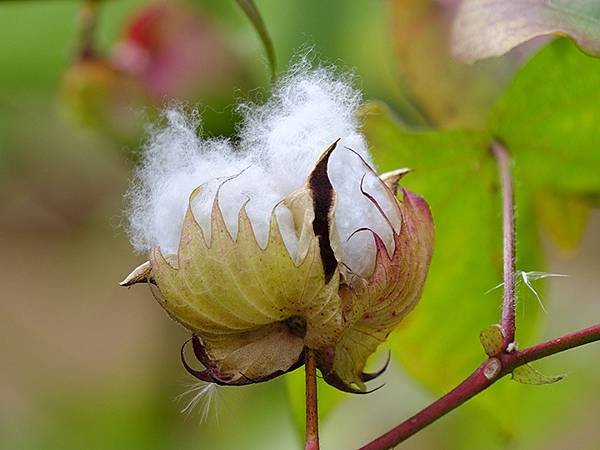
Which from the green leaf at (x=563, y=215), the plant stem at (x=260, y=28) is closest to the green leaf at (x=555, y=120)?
the green leaf at (x=563, y=215)

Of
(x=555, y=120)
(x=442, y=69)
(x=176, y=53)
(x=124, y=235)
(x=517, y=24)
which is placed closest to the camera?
(x=517, y=24)

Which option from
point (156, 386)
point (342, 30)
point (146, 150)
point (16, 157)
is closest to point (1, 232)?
Result: point (16, 157)

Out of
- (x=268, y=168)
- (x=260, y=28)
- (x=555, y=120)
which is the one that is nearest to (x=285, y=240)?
(x=268, y=168)

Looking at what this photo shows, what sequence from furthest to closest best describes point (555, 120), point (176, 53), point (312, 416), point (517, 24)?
point (176, 53) → point (555, 120) → point (517, 24) → point (312, 416)

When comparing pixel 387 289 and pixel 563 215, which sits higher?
pixel 387 289

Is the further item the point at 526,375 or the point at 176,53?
the point at 176,53

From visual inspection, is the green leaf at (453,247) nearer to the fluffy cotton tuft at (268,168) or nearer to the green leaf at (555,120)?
the green leaf at (555,120)

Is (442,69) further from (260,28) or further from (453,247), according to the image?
(260,28)
